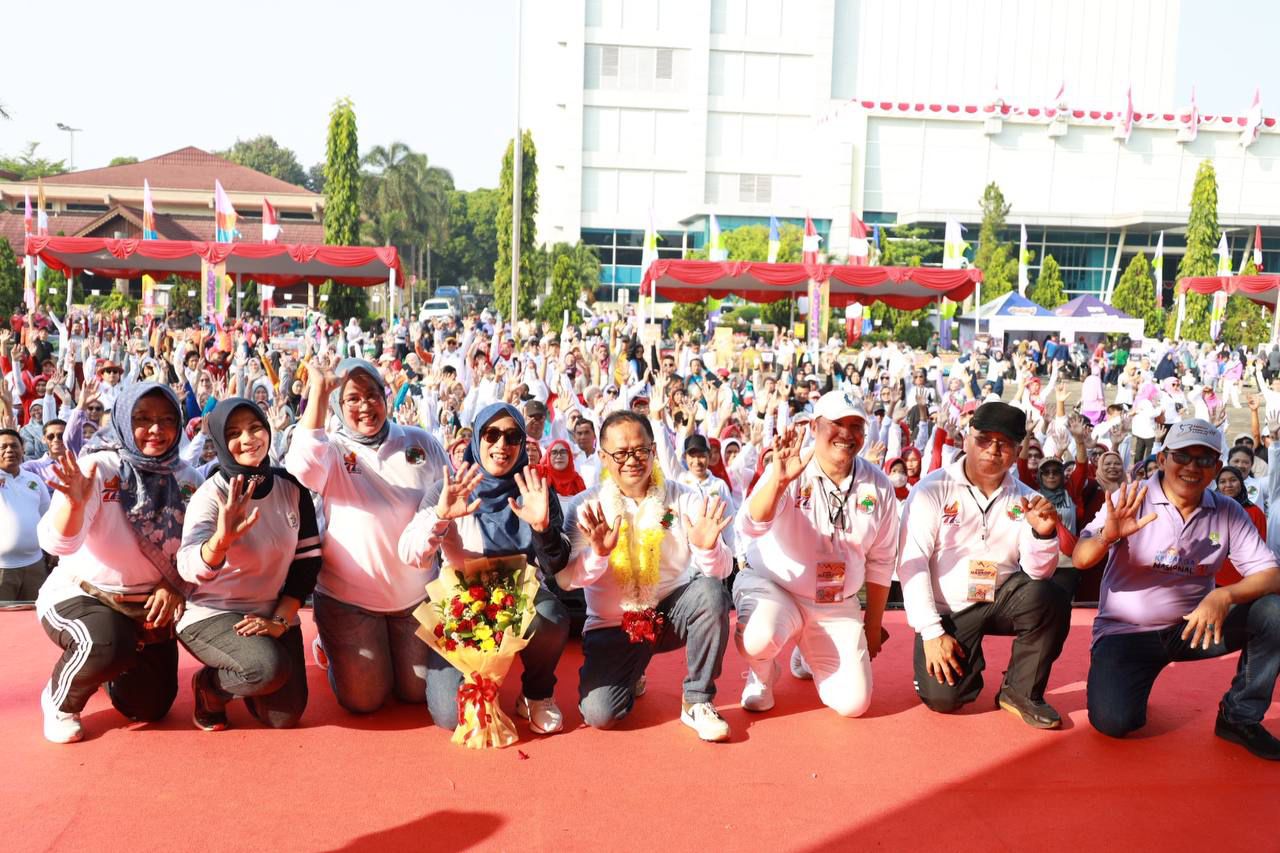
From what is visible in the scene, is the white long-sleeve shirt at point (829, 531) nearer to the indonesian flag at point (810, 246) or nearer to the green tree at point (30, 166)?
the indonesian flag at point (810, 246)

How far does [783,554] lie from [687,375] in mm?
9679

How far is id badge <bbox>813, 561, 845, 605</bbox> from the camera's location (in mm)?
4262

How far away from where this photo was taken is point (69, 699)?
151 inches

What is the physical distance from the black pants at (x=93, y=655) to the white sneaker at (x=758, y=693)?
2251 millimetres

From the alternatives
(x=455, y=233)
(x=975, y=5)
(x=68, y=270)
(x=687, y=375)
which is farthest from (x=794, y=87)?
(x=687, y=375)

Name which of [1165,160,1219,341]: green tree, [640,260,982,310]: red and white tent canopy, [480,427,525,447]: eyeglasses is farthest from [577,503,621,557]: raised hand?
[1165,160,1219,341]: green tree

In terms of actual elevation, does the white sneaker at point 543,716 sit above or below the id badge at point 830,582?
below

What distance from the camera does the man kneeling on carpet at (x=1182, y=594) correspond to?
400 centimetres

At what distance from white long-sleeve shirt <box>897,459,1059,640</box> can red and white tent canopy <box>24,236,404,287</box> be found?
1796 cm

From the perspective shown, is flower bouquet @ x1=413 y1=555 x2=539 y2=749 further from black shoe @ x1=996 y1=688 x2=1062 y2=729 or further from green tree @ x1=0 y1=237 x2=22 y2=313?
green tree @ x1=0 y1=237 x2=22 y2=313

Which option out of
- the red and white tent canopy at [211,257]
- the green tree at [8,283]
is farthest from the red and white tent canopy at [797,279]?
the green tree at [8,283]

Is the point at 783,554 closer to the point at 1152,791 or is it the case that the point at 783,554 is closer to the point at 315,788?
the point at 1152,791

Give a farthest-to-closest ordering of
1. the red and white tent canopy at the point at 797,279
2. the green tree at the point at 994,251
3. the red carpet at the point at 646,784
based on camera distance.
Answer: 1. the green tree at the point at 994,251
2. the red and white tent canopy at the point at 797,279
3. the red carpet at the point at 646,784

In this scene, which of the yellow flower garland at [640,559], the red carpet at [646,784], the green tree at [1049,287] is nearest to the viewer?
the red carpet at [646,784]
